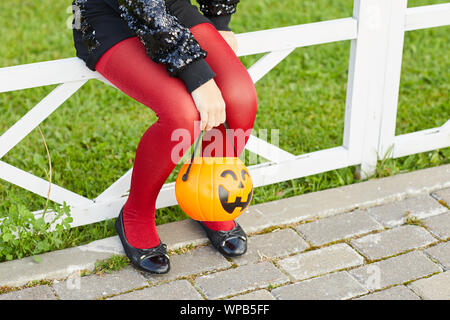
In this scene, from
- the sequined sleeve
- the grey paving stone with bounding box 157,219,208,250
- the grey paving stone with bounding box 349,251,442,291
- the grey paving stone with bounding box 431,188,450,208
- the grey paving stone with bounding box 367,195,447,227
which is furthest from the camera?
the grey paving stone with bounding box 431,188,450,208

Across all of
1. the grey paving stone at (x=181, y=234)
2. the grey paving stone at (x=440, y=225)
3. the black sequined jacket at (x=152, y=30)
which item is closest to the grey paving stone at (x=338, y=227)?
the grey paving stone at (x=440, y=225)

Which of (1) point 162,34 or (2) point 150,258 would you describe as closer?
(1) point 162,34

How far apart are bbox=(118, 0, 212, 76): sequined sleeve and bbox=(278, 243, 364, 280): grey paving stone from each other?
3.11 feet

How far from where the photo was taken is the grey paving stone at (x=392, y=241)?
281cm

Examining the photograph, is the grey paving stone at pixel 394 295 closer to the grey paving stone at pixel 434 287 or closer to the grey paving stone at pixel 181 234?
the grey paving stone at pixel 434 287

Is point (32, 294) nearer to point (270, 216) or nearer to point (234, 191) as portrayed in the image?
point (234, 191)

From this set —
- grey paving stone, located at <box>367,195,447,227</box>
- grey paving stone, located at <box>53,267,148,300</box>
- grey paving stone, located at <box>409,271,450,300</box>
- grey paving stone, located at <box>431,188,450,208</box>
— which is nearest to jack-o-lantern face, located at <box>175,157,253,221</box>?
grey paving stone, located at <box>53,267,148,300</box>

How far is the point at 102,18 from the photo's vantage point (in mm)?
2492

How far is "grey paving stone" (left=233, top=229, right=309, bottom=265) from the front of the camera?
9.15ft

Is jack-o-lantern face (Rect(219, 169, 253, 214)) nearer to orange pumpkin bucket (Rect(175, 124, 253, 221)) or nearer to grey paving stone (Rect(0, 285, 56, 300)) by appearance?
orange pumpkin bucket (Rect(175, 124, 253, 221))

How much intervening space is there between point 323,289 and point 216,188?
590 mm

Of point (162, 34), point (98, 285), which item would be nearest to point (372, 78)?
point (162, 34)

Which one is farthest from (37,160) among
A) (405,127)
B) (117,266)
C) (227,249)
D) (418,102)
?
(418,102)

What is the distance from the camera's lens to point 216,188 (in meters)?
2.44
